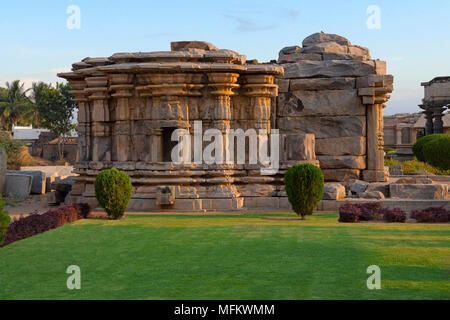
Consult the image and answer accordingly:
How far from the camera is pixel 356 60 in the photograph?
1438 cm

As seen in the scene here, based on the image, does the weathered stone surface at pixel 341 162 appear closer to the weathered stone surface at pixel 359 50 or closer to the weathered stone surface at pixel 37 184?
the weathered stone surface at pixel 359 50

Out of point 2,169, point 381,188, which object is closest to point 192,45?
point 381,188

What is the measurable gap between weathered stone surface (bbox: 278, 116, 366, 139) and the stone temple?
3 centimetres

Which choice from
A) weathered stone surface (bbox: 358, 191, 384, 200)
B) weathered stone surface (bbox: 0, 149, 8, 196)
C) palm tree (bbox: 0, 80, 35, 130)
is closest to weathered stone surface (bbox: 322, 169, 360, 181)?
weathered stone surface (bbox: 358, 191, 384, 200)

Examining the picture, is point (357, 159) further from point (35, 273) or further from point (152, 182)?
point (35, 273)

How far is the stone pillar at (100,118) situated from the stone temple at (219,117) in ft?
0.08

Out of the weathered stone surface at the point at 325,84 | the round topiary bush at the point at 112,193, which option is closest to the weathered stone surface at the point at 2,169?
the round topiary bush at the point at 112,193

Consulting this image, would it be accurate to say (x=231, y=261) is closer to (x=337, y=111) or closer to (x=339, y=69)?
(x=337, y=111)

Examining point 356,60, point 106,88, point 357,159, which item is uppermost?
point 356,60

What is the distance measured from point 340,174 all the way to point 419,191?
256 centimetres

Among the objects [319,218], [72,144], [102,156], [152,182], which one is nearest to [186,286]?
[319,218]

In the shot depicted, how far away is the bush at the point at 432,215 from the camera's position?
Answer: 9797 millimetres

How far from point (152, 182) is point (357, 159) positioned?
223 inches

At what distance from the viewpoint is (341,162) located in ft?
46.5
